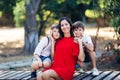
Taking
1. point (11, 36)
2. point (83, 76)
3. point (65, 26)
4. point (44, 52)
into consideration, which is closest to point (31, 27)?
point (83, 76)

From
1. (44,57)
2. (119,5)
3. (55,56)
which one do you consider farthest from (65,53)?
(119,5)

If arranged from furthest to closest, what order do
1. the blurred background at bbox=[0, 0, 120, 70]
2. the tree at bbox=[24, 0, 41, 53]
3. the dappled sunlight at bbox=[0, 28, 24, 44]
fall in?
the dappled sunlight at bbox=[0, 28, 24, 44]
the tree at bbox=[24, 0, 41, 53]
the blurred background at bbox=[0, 0, 120, 70]

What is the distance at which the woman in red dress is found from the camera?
584 centimetres

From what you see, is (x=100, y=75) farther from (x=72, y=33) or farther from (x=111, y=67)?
(x=111, y=67)

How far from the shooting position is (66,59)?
588 cm

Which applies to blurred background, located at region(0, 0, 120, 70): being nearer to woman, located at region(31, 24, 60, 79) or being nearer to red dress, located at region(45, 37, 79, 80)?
woman, located at region(31, 24, 60, 79)

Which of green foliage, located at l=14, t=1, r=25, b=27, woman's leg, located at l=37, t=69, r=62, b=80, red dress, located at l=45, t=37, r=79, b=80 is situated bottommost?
woman's leg, located at l=37, t=69, r=62, b=80

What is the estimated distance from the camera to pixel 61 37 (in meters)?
6.17

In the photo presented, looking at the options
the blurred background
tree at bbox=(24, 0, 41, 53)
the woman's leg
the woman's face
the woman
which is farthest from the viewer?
tree at bbox=(24, 0, 41, 53)

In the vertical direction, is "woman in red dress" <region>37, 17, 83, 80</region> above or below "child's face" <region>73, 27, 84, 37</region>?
below

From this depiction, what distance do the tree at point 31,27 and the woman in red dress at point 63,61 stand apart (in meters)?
9.41

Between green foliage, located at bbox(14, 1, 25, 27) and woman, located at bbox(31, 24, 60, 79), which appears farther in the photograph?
green foliage, located at bbox(14, 1, 25, 27)

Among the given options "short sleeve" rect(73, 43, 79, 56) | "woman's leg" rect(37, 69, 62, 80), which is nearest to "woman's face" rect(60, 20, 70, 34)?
"short sleeve" rect(73, 43, 79, 56)

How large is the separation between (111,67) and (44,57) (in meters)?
3.47
